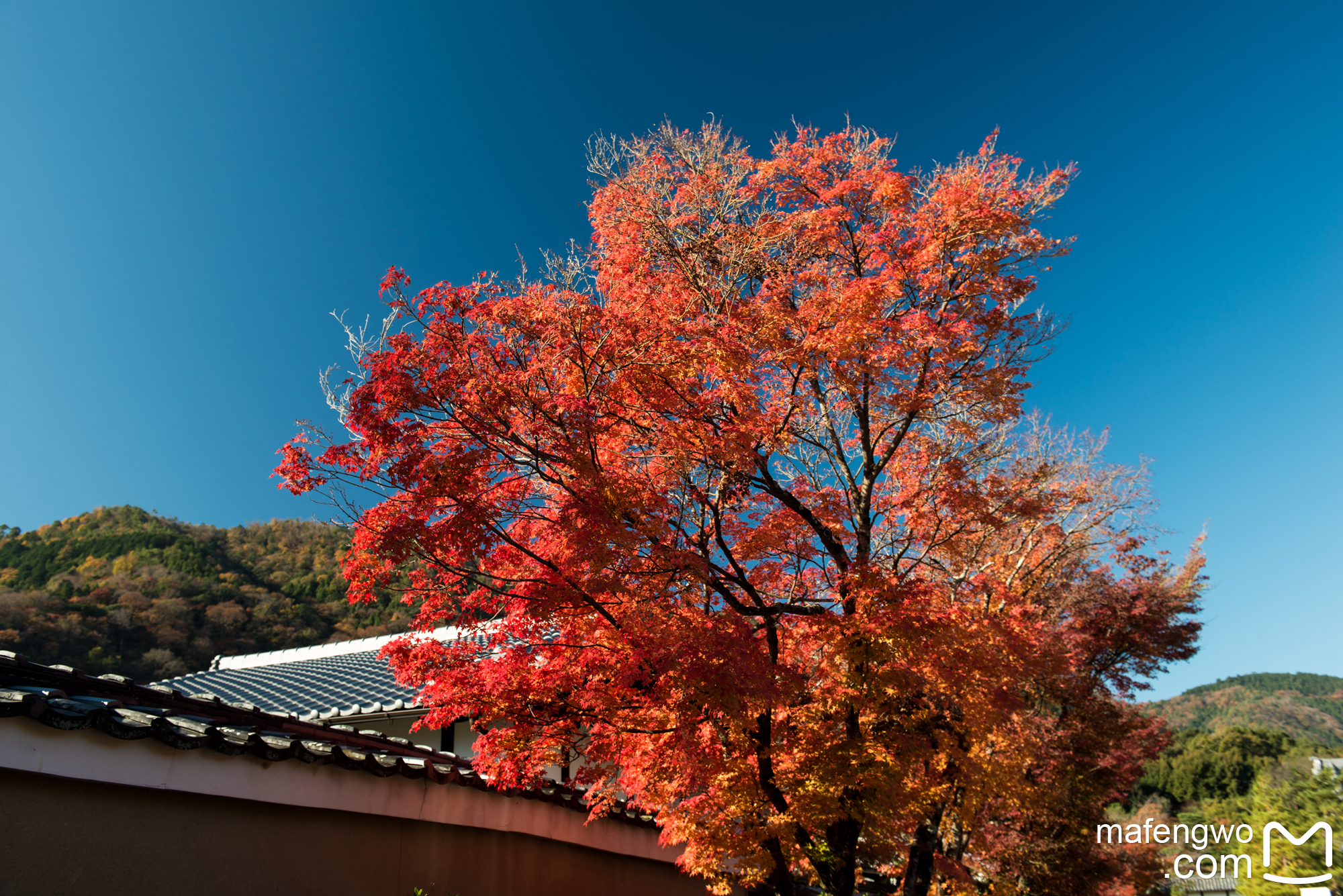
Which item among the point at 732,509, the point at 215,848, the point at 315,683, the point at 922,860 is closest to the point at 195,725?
the point at 215,848

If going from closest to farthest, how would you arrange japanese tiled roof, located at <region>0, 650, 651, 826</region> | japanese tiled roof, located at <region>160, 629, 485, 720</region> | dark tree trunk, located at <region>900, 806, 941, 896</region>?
japanese tiled roof, located at <region>0, 650, 651, 826</region>, japanese tiled roof, located at <region>160, 629, 485, 720</region>, dark tree trunk, located at <region>900, 806, 941, 896</region>

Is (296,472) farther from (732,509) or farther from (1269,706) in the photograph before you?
(1269,706)

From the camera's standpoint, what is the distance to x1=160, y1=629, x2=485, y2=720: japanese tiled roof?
11695 mm

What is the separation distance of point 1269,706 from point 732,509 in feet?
242

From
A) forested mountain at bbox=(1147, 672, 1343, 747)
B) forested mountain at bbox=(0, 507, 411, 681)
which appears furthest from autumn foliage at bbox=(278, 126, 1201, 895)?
forested mountain at bbox=(1147, 672, 1343, 747)

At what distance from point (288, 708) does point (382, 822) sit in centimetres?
701

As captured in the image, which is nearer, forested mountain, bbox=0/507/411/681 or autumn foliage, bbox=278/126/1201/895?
autumn foliage, bbox=278/126/1201/895

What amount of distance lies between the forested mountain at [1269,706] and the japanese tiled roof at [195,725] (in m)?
51.1

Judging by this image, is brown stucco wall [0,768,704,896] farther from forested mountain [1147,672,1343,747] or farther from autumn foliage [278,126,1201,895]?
forested mountain [1147,672,1343,747]

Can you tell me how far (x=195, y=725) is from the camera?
15.9ft

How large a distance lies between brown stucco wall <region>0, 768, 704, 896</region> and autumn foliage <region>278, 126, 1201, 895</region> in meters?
1.07

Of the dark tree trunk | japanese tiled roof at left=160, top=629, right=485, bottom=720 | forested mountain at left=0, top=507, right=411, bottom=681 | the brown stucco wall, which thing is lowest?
the dark tree trunk

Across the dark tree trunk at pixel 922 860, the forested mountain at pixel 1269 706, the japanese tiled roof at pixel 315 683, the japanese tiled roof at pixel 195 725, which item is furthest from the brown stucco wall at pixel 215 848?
the forested mountain at pixel 1269 706

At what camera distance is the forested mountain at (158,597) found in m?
27.1
